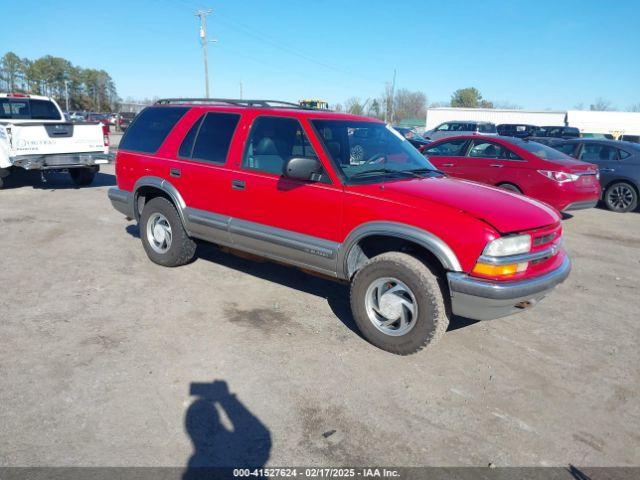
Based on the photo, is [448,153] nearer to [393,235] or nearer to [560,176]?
[560,176]

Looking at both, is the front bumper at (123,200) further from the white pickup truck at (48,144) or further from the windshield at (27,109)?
the windshield at (27,109)

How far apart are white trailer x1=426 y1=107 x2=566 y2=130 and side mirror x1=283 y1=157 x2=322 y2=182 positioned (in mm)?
49091

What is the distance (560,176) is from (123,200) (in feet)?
23.7

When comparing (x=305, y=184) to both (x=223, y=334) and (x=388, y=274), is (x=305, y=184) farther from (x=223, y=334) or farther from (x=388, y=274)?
(x=223, y=334)

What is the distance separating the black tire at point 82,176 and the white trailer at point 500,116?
43820mm

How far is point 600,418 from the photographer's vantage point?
3258 millimetres

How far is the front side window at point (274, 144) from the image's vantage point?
4570mm

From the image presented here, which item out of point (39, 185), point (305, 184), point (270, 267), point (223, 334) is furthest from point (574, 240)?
point (39, 185)

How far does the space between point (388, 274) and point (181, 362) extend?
1.75 metres

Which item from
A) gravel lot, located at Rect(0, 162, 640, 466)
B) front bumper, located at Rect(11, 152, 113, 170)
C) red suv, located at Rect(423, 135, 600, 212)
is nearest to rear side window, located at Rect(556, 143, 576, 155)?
red suv, located at Rect(423, 135, 600, 212)

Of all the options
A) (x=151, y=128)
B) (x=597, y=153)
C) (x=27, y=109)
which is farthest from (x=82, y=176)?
(x=597, y=153)

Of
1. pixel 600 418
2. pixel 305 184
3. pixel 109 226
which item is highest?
pixel 305 184

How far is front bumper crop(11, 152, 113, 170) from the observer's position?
9.32m

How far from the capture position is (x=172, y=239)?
5742 mm
